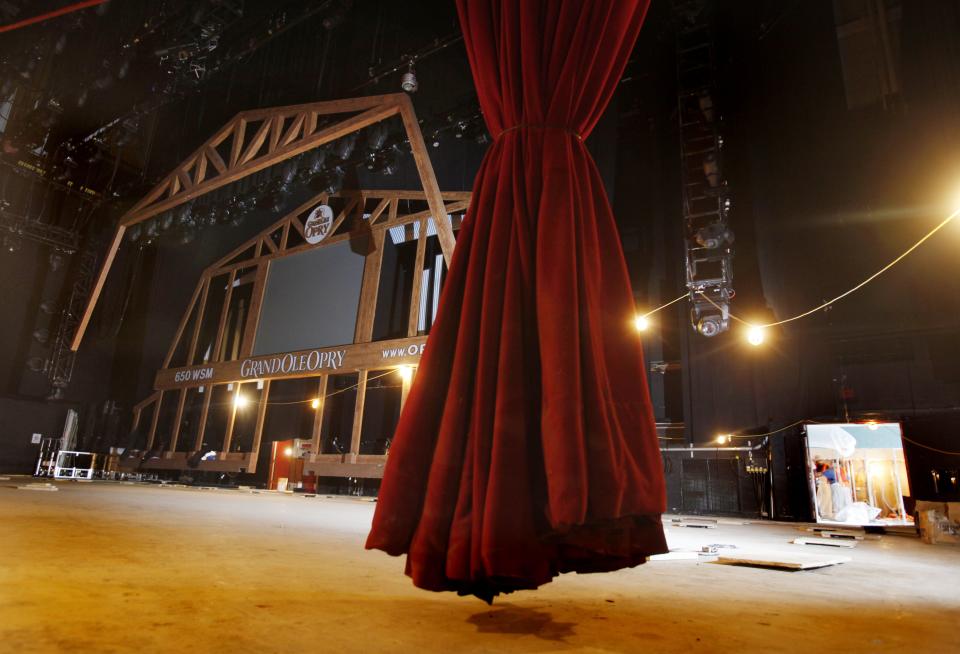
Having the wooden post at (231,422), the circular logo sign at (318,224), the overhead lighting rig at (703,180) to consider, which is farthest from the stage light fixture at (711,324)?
the wooden post at (231,422)

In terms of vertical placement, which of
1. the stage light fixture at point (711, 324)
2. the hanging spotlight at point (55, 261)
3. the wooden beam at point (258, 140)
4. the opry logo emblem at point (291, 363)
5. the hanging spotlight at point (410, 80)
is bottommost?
the opry logo emblem at point (291, 363)

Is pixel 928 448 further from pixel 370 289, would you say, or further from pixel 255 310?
pixel 255 310

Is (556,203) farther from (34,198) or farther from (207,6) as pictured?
(34,198)

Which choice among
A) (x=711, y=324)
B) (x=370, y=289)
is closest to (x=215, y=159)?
(x=370, y=289)

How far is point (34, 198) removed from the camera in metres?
11.3

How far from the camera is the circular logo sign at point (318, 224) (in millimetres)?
11352

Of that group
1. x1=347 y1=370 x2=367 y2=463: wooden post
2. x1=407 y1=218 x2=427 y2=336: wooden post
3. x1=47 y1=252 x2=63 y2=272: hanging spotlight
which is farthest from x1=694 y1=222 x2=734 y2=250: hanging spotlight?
x1=47 y1=252 x2=63 y2=272: hanging spotlight

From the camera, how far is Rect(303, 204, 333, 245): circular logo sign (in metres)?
11.4

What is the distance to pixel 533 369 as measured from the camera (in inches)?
48.8

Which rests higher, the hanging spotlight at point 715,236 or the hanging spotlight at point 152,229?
the hanging spotlight at point 152,229

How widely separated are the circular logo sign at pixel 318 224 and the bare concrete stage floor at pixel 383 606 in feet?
31.3

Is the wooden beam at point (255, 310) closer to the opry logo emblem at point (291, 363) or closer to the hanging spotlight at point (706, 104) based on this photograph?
the opry logo emblem at point (291, 363)

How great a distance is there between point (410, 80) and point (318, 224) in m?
5.04

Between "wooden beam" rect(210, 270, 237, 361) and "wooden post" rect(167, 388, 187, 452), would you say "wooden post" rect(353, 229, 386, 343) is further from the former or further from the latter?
"wooden post" rect(167, 388, 187, 452)
